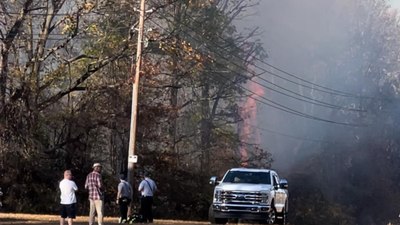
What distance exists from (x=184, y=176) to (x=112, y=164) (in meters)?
4.04

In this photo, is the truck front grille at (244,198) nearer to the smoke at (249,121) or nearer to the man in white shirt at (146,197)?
the man in white shirt at (146,197)

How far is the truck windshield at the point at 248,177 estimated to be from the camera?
2705cm

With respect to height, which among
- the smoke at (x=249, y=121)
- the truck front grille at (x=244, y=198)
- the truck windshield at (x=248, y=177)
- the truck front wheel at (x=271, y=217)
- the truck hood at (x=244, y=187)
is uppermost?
the smoke at (x=249, y=121)

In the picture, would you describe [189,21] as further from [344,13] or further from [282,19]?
[344,13]

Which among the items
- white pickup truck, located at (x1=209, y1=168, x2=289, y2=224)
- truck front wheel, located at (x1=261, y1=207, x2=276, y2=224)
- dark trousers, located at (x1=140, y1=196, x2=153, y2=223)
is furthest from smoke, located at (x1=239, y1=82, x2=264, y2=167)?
dark trousers, located at (x1=140, y1=196, x2=153, y2=223)

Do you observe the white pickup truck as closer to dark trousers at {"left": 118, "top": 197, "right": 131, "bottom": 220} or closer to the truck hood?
the truck hood

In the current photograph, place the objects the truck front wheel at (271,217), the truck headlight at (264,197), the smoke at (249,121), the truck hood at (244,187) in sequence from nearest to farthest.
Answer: the truck headlight at (264,197) < the truck hood at (244,187) < the truck front wheel at (271,217) < the smoke at (249,121)

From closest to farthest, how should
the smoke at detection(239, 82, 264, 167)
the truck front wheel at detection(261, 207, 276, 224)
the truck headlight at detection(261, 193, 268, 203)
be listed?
the truck headlight at detection(261, 193, 268, 203)
the truck front wheel at detection(261, 207, 276, 224)
the smoke at detection(239, 82, 264, 167)

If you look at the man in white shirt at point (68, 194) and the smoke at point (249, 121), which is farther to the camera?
the smoke at point (249, 121)

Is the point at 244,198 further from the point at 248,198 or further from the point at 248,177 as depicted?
the point at 248,177

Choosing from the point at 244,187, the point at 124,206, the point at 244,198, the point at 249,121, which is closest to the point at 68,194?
the point at 124,206

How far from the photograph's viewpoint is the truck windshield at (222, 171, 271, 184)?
27053 mm

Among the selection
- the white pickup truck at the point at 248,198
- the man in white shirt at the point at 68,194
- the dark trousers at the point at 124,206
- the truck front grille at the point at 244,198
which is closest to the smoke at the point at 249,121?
the white pickup truck at the point at 248,198

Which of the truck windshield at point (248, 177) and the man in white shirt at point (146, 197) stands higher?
the truck windshield at point (248, 177)
